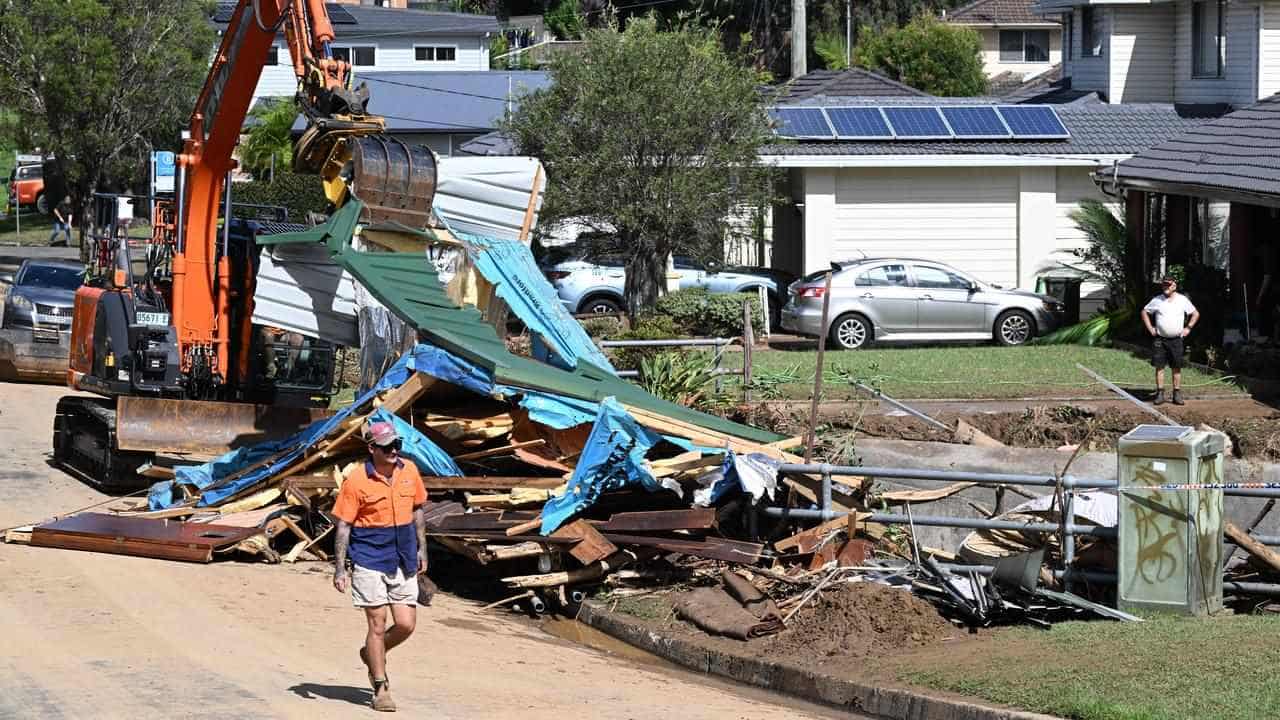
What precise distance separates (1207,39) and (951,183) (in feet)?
24.6

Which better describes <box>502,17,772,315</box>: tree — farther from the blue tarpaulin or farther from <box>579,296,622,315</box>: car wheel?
the blue tarpaulin

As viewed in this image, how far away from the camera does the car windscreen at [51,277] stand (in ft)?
93.2

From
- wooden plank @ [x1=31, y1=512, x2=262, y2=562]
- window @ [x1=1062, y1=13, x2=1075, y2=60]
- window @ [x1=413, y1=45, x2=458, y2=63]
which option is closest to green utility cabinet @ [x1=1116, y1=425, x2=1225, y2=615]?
wooden plank @ [x1=31, y1=512, x2=262, y2=562]

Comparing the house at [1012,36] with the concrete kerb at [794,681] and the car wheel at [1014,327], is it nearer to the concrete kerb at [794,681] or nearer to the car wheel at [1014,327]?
the car wheel at [1014,327]

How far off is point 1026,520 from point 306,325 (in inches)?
296

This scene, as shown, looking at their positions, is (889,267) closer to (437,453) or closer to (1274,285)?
(1274,285)

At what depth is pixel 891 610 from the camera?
41.7 ft

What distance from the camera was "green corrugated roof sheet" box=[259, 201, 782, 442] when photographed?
15031 millimetres

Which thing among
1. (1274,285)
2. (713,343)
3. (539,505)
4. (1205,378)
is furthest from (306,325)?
(1274,285)

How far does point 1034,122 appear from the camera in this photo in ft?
111

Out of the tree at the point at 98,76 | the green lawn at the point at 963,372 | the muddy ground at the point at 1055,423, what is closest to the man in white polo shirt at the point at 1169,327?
the muddy ground at the point at 1055,423

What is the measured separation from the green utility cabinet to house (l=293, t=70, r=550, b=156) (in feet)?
118

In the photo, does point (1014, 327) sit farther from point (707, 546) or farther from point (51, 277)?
point (707, 546)

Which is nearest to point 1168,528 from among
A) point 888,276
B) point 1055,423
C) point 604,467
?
point 604,467
